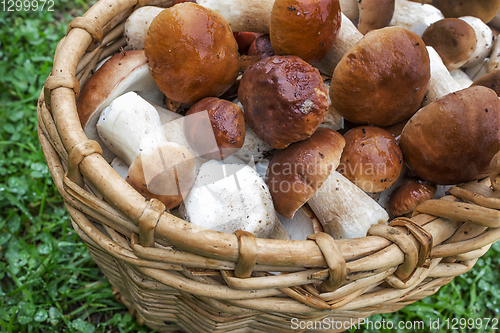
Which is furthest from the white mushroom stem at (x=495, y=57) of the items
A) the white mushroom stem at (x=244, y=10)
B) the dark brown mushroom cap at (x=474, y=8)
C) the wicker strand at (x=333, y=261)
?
the wicker strand at (x=333, y=261)

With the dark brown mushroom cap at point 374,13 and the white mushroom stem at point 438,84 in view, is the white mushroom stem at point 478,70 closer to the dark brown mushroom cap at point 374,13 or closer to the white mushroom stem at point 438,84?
the white mushroom stem at point 438,84

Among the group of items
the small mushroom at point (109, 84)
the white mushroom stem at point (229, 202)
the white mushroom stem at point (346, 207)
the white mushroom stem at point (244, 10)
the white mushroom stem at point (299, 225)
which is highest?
the white mushroom stem at point (244, 10)

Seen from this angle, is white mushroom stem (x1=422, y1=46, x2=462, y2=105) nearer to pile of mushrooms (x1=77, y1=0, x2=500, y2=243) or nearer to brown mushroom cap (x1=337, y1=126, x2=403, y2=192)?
pile of mushrooms (x1=77, y1=0, x2=500, y2=243)

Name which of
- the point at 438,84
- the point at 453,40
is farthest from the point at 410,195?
the point at 453,40

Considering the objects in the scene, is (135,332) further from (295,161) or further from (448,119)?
(448,119)

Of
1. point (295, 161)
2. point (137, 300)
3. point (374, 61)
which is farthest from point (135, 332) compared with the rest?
point (374, 61)
